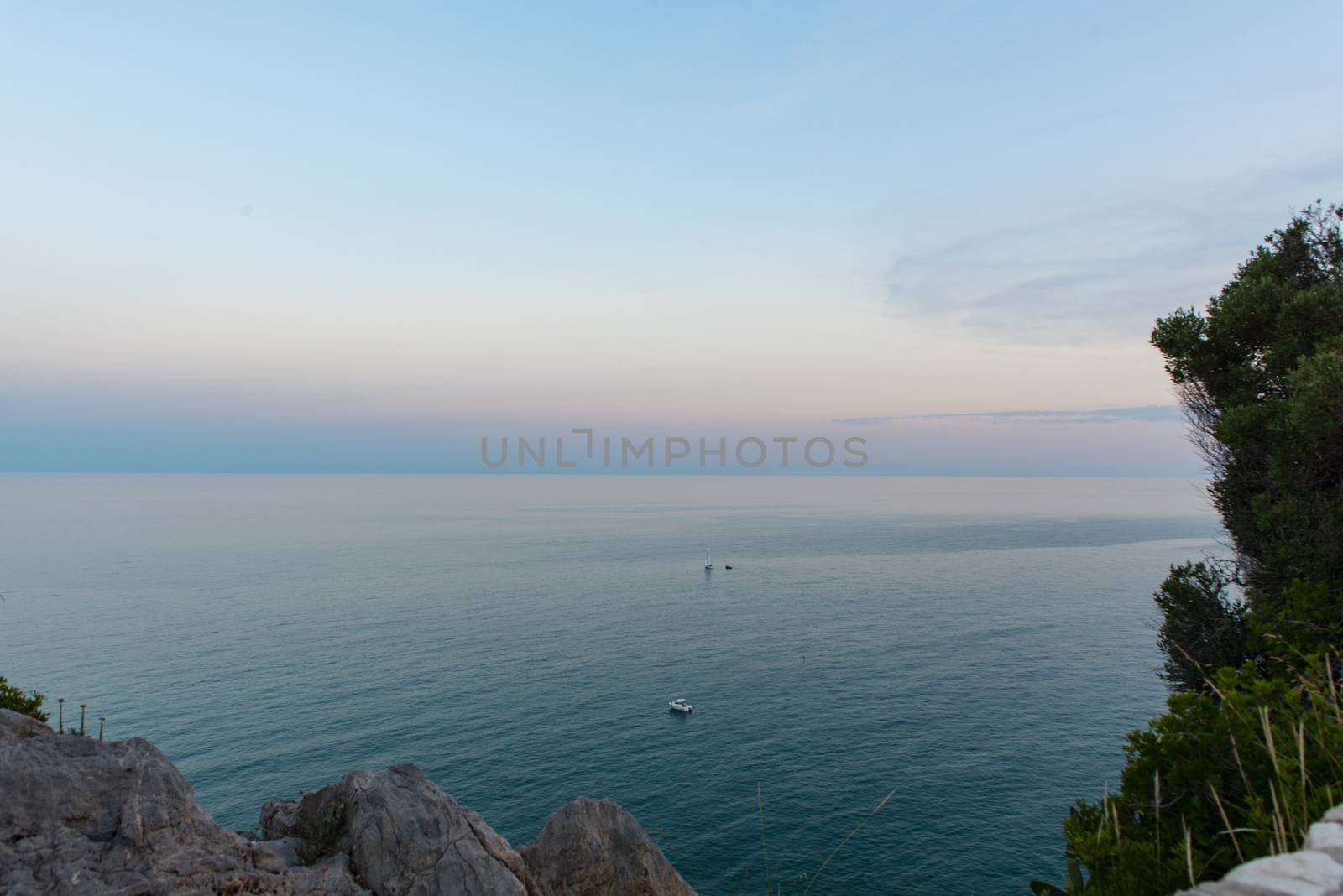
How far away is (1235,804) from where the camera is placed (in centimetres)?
841

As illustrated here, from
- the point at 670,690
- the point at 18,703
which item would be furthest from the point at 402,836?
the point at 670,690

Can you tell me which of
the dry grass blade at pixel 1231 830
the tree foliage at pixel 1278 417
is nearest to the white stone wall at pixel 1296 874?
the dry grass blade at pixel 1231 830

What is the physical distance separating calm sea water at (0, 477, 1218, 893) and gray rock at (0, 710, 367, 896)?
24379mm

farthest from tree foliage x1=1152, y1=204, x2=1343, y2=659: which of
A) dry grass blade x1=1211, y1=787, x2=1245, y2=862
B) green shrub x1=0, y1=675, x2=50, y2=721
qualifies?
green shrub x1=0, y1=675, x2=50, y2=721

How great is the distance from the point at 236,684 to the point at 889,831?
5302cm

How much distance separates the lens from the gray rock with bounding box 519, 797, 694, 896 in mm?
18812

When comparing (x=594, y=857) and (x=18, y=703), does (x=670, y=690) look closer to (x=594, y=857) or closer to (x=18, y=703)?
(x=594, y=857)

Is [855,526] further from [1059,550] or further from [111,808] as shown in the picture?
[111,808]

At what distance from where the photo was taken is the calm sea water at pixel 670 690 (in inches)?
1511

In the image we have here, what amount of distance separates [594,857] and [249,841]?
8955 mm

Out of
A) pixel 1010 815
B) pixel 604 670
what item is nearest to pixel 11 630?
pixel 604 670

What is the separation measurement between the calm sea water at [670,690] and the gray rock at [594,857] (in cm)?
1365

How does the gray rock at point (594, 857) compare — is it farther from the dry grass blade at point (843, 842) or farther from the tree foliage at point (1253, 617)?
the tree foliage at point (1253, 617)

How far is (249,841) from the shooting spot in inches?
571
